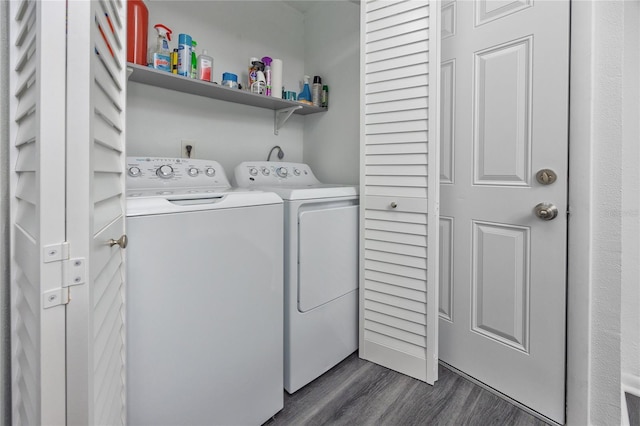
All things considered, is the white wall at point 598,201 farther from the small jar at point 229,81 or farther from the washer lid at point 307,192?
the small jar at point 229,81

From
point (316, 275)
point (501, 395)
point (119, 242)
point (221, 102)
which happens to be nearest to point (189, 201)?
point (119, 242)

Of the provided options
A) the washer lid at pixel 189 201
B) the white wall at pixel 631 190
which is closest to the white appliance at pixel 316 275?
the washer lid at pixel 189 201

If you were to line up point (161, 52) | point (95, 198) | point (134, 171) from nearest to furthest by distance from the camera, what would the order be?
1. point (95, 198)
2. point (134, 171)
3. point (161, 52)

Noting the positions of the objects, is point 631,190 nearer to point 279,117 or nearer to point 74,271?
point 74,271

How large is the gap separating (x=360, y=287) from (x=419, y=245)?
45cm

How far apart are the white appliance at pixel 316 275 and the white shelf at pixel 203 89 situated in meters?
0.43

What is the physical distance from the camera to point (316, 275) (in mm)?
1599

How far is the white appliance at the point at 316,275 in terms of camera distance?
1496 mm

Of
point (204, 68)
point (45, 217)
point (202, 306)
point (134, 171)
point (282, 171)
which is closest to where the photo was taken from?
point (45, 217)

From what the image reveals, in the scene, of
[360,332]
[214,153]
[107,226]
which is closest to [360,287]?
[360,332]

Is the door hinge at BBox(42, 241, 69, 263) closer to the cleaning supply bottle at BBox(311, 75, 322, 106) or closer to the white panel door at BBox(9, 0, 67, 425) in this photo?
the white panel door at BBox(9, 0, 67, 425)

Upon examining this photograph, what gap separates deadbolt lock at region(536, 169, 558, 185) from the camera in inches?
51.9

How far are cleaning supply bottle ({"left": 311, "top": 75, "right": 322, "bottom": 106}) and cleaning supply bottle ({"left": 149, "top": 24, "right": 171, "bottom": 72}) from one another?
3.34ft

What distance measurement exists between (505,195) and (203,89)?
66.8 inches
